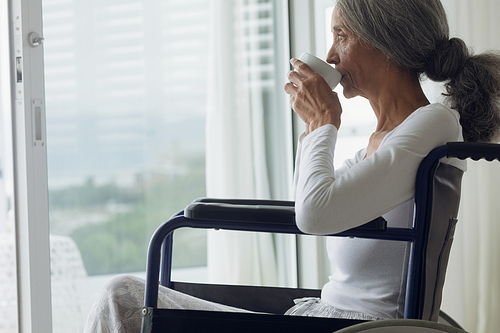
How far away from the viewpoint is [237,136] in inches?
89.9

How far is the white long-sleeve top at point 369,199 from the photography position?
734 millimetres

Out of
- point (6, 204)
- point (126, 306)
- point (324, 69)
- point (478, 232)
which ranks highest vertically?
point (324, 69)

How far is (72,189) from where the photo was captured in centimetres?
170

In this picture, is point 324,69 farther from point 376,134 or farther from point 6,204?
point 6,204

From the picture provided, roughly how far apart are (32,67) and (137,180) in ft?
2.28

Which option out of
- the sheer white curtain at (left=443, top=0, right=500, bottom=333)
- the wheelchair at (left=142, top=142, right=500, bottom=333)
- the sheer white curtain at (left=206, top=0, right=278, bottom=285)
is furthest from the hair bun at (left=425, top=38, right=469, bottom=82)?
the sheer white curtain at (left=206, top=0, right=278, bottom=285)

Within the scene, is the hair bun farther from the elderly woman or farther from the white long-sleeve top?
the white long-sleeve top

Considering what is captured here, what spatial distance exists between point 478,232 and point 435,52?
1324mm

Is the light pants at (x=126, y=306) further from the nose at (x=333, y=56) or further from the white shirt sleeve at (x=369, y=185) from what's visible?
the nose at (x=333, y=56)

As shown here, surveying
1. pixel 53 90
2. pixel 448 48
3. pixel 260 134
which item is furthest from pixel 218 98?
pixel 448 48

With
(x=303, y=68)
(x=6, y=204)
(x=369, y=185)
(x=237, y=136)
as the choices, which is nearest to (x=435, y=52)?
(x=303, y=68)

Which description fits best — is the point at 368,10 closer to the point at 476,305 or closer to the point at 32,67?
the point at 32,67

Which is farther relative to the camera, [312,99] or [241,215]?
[312,99]

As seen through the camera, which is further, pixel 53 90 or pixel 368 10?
pixel 53 90
